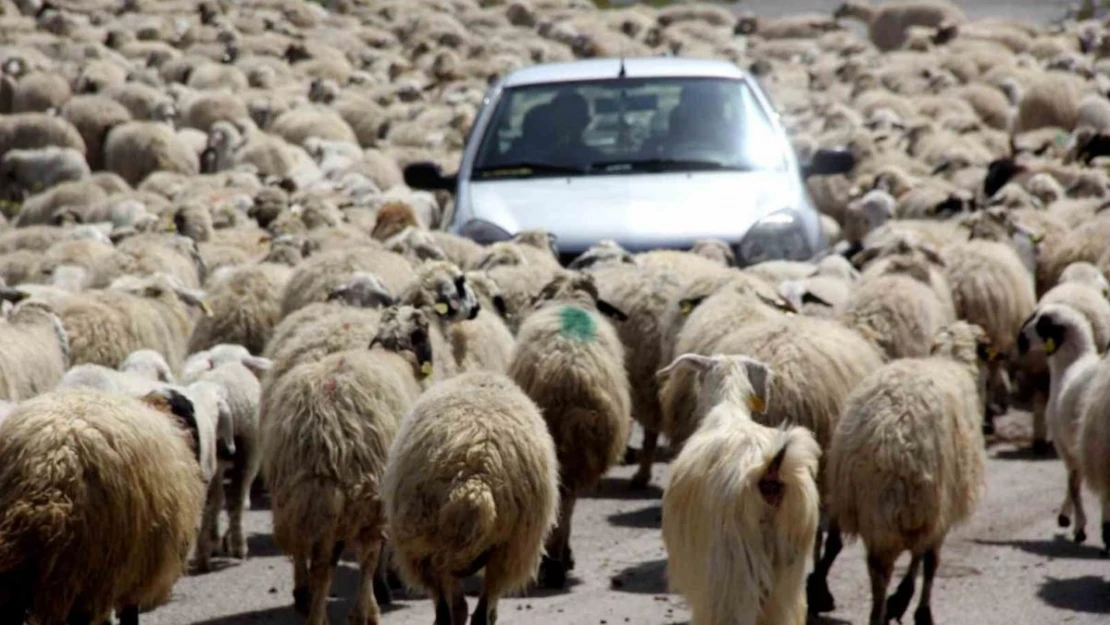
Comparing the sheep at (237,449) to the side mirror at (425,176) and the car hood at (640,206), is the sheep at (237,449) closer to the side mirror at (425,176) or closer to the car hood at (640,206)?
the car hood at (640,206)

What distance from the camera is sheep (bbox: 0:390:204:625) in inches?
284

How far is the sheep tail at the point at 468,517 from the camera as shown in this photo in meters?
7.61

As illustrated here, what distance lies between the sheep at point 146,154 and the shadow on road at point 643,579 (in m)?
14.5

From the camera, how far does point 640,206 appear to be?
13234 mm

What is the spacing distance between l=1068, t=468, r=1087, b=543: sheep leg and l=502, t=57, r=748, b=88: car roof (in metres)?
4.69

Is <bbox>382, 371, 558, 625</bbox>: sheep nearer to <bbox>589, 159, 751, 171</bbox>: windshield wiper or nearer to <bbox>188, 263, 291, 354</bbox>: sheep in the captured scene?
<bbox>188, 263, 291, 354</bbox>: sheep

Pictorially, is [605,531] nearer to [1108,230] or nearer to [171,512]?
[171,512]

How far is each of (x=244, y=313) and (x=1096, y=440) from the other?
4934 millimetres

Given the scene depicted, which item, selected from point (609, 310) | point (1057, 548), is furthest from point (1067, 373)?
point (609, 310)

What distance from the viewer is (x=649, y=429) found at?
37.8ft

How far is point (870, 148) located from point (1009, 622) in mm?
14688

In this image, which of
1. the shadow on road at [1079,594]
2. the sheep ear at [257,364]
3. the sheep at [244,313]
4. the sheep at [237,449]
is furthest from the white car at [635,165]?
the shadow on road at [1079,594]

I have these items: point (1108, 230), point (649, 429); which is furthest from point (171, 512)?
point (1108, 230)

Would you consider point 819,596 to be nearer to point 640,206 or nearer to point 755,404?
point 755,404
